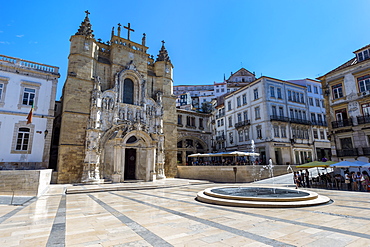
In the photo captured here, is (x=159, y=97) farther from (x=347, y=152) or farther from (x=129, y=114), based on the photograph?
(x=347, y=152)

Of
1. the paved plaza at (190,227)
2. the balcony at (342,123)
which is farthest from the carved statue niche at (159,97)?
the balcony at (342,123)

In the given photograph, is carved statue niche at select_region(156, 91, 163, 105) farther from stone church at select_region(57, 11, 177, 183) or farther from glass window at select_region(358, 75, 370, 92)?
glass window at select_region(358, 75, 370, 92)

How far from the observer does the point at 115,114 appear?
75.6ft

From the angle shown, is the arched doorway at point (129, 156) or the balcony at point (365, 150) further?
the arched doorway at point (129, 156)

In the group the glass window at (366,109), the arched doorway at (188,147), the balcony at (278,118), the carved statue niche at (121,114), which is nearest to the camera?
the glass window at (366,109)

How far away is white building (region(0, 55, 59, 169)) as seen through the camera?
60.4 ft

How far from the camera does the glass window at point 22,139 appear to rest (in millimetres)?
18766

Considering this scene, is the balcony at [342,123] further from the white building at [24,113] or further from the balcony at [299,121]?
the white building at [24,113]

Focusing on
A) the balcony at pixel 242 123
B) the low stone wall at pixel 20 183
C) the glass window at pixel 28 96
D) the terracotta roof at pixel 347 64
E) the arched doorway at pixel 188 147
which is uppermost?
the terracotta roof at pixel 347 64

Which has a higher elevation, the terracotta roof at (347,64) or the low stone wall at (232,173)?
the terracotta roof at (347,64)

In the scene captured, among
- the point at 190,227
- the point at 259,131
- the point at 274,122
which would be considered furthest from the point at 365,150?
the point at 190,227

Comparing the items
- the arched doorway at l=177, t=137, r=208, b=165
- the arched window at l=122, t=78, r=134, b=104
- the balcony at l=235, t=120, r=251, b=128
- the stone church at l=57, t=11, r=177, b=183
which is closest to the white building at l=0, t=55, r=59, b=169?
the stone church at l=57, t=11, r=177, b=183

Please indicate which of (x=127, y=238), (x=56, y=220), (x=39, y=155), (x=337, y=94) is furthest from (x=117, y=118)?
(x=337, y=94)

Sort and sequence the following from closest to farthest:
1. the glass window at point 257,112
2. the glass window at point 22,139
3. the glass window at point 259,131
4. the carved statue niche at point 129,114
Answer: the glass window at point 22,139 → the carved statue niche at point 129,114 → the glass window at point 259,131 → the glass window at point 257,112
